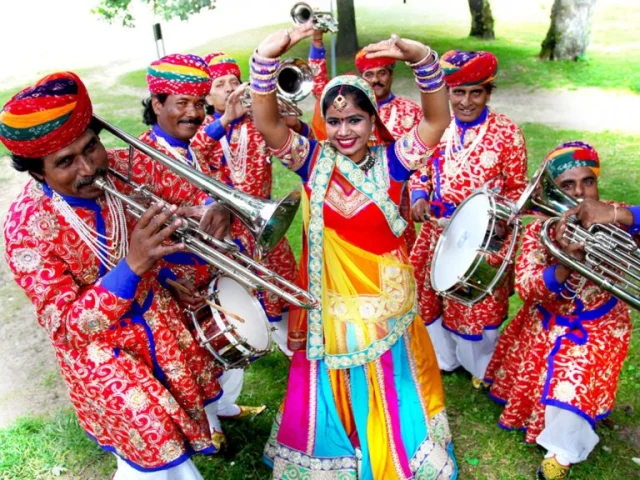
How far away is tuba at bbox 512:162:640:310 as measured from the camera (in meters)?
3.20

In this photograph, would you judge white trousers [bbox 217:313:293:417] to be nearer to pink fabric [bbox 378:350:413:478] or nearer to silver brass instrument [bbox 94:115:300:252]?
pink fabric [bbox 378:350:413:478]

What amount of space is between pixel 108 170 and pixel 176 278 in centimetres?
75

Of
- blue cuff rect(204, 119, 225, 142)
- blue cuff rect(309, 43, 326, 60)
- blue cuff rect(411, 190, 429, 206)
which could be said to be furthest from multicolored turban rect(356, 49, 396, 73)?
blue cuff rect(204, 119, 225, 142)

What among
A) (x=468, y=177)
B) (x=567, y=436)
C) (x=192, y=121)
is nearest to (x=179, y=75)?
(x=192, y=121)

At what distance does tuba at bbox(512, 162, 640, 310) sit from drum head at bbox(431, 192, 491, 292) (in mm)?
264

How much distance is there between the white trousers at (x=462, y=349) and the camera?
15.5 feet

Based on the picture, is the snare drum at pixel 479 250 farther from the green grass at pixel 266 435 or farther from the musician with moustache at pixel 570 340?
the green grass at pixel 266 435

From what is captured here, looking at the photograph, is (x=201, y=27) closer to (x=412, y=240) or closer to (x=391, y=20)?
(x=391, y=20)

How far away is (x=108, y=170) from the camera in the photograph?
3.07 m

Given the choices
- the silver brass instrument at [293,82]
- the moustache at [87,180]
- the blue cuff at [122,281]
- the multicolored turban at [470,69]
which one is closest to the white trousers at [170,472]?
the blue cuff at [122,281]

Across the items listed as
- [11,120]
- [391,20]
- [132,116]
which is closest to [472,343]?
[11,120]

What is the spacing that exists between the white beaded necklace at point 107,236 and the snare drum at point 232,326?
0.58 m

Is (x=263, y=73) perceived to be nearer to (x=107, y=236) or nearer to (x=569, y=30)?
(x=107, y=236)

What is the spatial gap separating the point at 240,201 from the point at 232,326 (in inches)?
26.9
